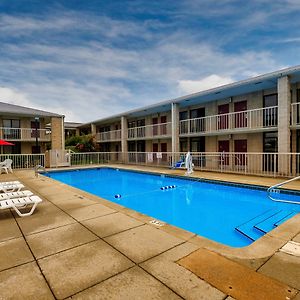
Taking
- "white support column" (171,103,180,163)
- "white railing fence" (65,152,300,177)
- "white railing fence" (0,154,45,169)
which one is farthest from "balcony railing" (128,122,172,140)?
"white railing fence" (0,154,45,169)

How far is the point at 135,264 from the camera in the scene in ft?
9.75

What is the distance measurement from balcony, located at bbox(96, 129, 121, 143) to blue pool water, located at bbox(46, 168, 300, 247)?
44.4 feet

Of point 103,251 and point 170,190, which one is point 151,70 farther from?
point 103,251

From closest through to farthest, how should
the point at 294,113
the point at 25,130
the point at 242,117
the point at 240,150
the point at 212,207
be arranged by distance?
the point at 212,207
the point at 294,113
the point at 242,117
the point at 240,150
the point at 25,130

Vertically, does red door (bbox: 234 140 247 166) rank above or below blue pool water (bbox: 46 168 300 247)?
above

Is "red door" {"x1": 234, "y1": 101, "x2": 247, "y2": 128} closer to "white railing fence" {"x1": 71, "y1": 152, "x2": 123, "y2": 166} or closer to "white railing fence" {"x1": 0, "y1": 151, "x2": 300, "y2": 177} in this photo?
"white railing fence" {"x1": 0, "y1": 151, "x2": 300, "y2": 177}

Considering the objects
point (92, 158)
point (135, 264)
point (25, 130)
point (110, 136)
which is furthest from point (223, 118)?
point (25, 130)

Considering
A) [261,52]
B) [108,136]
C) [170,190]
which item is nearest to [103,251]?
[170,190]

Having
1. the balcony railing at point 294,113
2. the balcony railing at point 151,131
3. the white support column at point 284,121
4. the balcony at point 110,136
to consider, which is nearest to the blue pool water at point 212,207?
the white support column at point 284,121

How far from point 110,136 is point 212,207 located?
20.5 meters

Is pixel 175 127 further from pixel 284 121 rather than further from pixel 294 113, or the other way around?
pixel 294 113

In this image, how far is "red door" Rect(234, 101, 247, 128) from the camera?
14.9m

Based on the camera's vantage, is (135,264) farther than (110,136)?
No

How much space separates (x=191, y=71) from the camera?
17484mm
